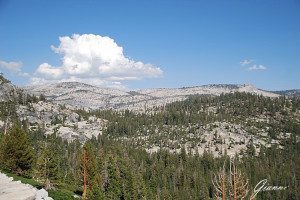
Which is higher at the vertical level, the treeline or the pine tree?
the pine tree

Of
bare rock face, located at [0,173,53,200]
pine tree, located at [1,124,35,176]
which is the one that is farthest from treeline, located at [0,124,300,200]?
bare rock face, located at [0,173,53,200]

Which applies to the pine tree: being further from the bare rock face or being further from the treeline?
the bare rock face

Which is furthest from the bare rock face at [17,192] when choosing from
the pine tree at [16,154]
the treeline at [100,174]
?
the pine tree at [16,154]

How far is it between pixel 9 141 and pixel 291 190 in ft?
500

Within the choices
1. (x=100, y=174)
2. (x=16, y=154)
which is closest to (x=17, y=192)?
(x=16, y=154)

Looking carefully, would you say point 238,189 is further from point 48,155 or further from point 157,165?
point 157,165

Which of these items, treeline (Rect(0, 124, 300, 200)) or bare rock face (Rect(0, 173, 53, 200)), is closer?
bare rock face (Rect(0, 173, 53, 200))

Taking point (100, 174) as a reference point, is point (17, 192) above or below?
above

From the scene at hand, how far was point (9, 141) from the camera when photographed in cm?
8250

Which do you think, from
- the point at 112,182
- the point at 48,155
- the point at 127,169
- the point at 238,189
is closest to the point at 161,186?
the point at 127,169

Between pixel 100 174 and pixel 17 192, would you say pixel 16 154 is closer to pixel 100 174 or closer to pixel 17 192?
pixel 17 192

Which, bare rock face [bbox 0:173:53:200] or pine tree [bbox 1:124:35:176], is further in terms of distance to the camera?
pine tree [bbox 1:124:35:176]

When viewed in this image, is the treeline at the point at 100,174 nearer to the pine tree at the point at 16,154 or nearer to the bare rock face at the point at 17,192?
the pine tree at the point at 16,154

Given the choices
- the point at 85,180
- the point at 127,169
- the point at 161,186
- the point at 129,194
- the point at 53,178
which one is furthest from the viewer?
the point at 161,186
